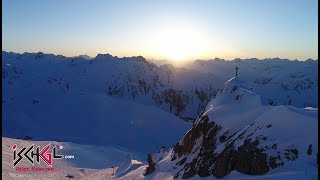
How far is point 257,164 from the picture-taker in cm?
2684

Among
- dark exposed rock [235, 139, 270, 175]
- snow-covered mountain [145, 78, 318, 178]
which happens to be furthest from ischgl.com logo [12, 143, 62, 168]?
dark exposed rock [235, 139, 270, 175]

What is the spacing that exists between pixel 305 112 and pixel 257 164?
642 centimetres

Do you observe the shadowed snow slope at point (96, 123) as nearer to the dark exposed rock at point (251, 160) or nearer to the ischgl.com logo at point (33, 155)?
the ischgl.com logo at point (33, 155)

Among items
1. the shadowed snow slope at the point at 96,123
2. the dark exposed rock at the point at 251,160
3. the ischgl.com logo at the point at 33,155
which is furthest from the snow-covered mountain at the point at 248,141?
the shadowed snow slope at the point at 96,123

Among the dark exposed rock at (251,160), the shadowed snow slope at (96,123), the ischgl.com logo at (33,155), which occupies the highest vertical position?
the dark exposed rock at (251,160)

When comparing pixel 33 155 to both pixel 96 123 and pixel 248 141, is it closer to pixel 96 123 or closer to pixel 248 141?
pixel 248 141

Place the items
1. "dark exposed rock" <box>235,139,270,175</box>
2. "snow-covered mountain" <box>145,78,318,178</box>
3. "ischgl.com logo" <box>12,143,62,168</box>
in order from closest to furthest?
"snow-covered mountain" <box>145,78,318,178</box>
"dark exposed rock" <box>235,139,270,175</box>
"ischgl.com logo" <box>12,143,62,168</box>

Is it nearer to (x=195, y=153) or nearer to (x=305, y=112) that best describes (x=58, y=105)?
(x=195, y=153)

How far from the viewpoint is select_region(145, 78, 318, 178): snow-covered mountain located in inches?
1025

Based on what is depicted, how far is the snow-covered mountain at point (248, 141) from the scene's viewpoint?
2603 centimetres

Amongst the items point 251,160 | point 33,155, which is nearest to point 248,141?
point 251,160

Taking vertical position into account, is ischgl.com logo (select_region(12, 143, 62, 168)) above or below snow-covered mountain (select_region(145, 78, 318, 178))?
below

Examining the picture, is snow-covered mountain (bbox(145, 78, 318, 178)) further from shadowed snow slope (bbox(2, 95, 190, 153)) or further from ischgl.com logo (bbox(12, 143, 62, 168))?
shadowed snow slope (bbox(2, 95, 190, 153))

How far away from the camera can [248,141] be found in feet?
96.8
